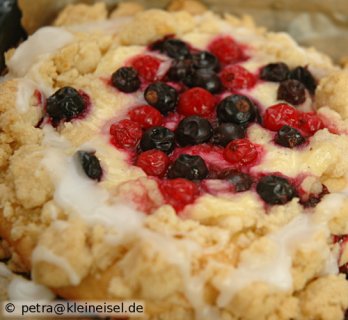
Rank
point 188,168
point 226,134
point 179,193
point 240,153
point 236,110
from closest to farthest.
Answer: point 179,193
point 188,168
point 240,153
point 226,134
point 236,110

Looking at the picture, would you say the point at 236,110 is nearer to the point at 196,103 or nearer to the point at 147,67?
the point at 196,103

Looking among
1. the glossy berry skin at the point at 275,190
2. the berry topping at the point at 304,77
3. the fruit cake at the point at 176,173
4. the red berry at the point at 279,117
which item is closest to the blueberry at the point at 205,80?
the fruit cake at the point at 176,173

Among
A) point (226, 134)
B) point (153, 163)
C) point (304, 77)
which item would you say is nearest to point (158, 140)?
Answer: point (153, 163)

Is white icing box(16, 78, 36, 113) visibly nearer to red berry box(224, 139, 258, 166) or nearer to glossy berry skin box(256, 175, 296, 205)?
red berry box(224, 139, 258, 166)

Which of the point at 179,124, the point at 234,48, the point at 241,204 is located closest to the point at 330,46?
the point at 234,48

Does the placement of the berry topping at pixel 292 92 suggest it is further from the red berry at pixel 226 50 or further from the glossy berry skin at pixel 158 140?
the glossy berry skin at pixel 158 140
